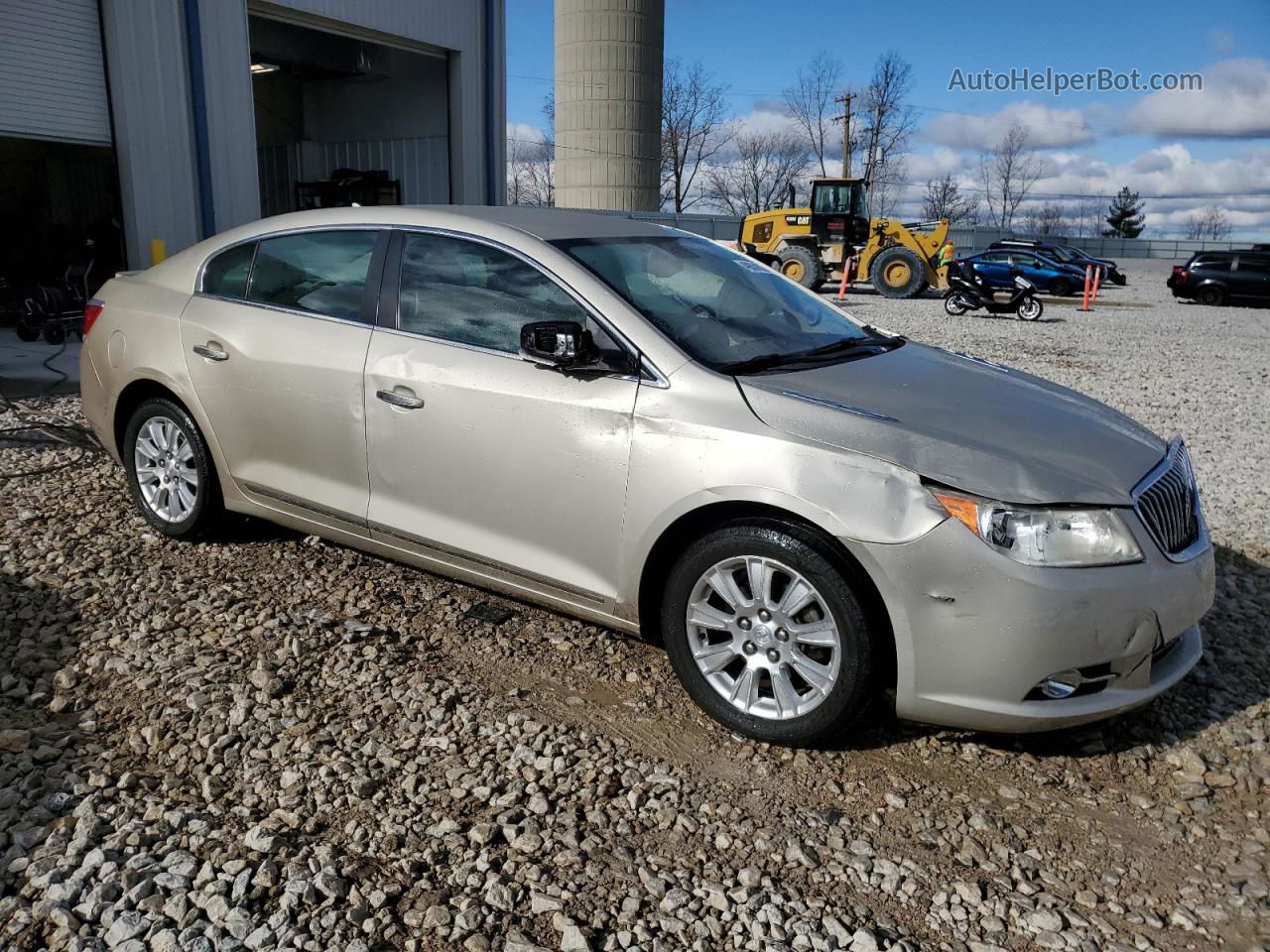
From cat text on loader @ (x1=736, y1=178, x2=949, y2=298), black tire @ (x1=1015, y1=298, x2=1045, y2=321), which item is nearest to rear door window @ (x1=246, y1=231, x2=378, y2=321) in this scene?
black tire @ (x1=1015, y1=298, x2=1045, y2=321)

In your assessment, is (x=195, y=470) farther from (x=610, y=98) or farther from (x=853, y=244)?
(x=610, y=98)

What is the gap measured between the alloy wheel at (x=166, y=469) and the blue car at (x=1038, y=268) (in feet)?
78.3

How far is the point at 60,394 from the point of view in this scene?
8578mm

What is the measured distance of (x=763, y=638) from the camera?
10.3 feet

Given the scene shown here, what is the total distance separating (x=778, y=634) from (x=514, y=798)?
3.06ft

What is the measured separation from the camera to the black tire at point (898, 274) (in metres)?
24.1

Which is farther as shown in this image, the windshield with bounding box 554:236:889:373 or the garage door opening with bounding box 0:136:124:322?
the garage door opening with bounding box 0:136:124:322

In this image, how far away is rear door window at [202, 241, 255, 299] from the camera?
4469 mm

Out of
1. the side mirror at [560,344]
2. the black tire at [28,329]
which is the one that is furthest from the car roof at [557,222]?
the black tire at [28,329]

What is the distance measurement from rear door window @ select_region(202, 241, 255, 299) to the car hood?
2.50 metres

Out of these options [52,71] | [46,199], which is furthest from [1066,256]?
[52,71]

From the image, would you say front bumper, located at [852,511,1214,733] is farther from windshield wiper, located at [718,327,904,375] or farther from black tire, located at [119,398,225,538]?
black tire, located at [119,398,225,538]

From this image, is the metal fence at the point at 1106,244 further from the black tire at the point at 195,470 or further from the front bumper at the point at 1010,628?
the front bumper at the point at 1010,628

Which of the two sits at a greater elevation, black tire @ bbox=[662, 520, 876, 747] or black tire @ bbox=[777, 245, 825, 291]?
black tire @ bbox=[777, 245, 825, 291]
